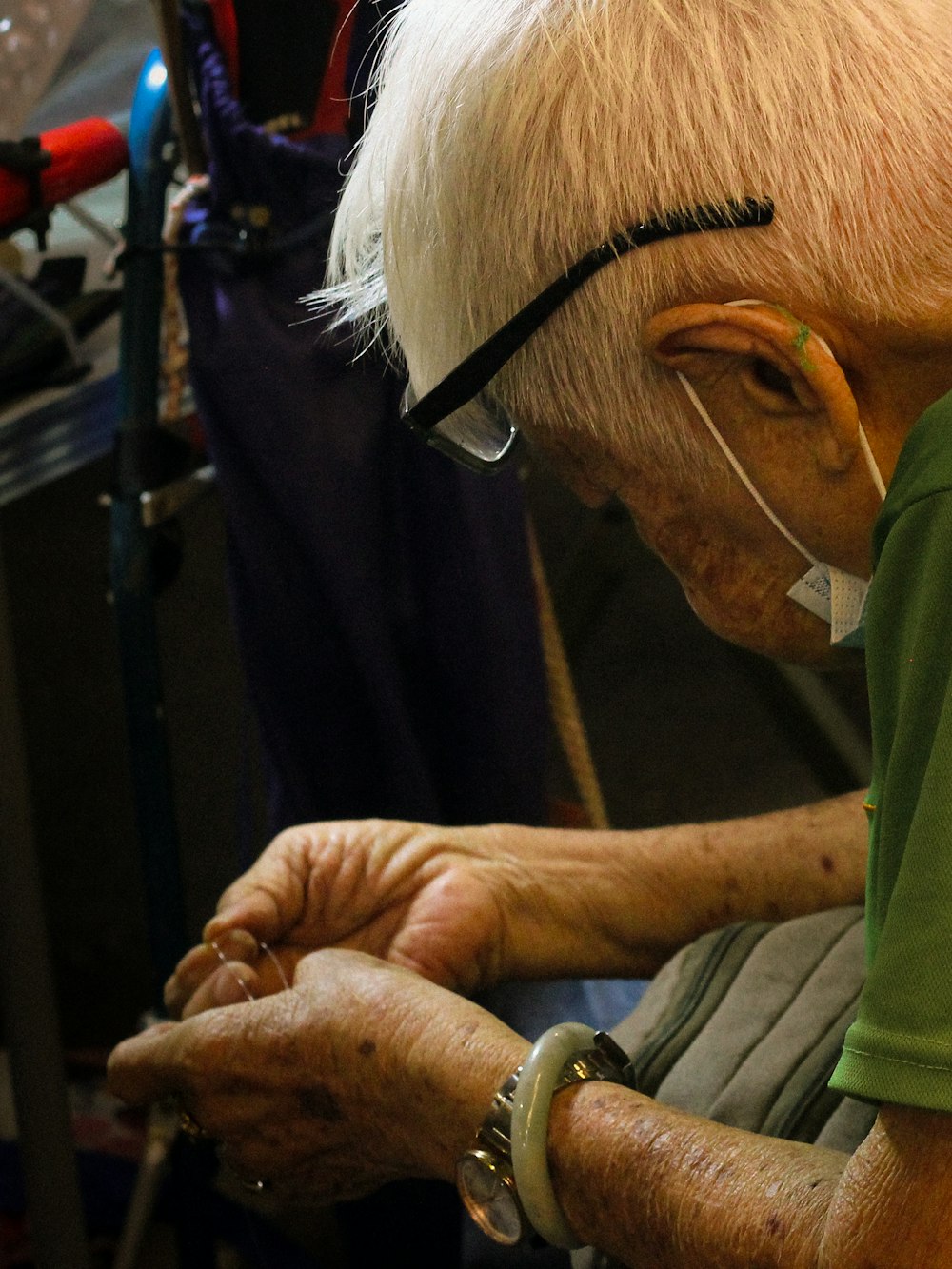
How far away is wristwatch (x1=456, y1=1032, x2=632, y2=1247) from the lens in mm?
754

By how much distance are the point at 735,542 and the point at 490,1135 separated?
361mm

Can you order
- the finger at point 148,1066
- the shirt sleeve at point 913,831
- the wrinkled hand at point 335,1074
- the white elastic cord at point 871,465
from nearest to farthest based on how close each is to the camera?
the shirt sleeve at point 913,831
the white elastic cord at point 871,465
the wrinkled hand at point 335,1074
the finger at point 148,1066

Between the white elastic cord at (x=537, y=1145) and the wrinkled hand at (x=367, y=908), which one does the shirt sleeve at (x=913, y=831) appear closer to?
the white elastic cord at (x=537, y=1145)

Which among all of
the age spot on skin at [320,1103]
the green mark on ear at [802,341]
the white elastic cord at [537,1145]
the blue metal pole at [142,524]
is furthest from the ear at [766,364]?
the blue metal pole at [142,524]

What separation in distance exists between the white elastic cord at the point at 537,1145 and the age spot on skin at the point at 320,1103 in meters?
0.16

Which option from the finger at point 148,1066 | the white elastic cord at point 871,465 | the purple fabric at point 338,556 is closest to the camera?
the white elastic cord at point 871,465

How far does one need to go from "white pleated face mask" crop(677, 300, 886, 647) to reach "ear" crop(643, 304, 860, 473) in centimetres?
3

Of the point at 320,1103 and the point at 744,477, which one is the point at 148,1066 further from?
the point at 744,477

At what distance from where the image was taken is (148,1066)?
959 mm

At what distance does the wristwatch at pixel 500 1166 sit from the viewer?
75cm

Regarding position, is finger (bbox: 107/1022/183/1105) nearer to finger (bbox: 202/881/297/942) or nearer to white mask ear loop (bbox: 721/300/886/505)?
finger (bbox: 202/881/297/942)

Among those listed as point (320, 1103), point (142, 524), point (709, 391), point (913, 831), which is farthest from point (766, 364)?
point (142, 524)

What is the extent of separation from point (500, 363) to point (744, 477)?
14 centimetres

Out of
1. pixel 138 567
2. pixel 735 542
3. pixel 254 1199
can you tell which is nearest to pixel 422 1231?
pixel 254 1199
